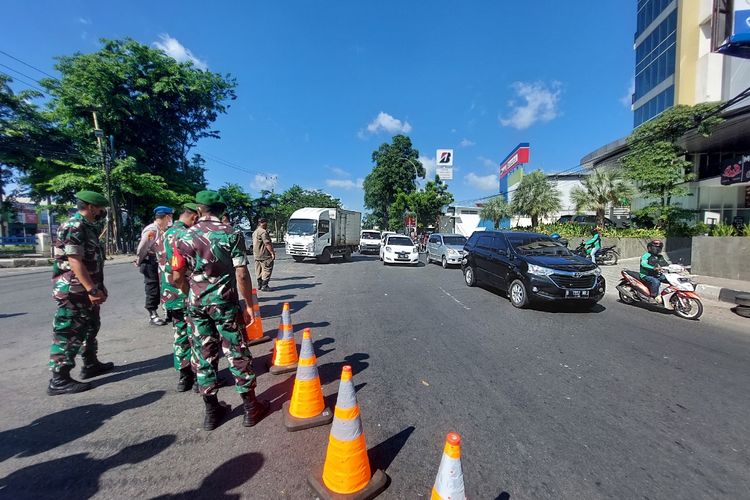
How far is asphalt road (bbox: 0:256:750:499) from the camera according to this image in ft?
7.44

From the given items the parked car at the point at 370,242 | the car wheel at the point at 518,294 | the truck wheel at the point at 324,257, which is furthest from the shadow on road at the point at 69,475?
the parked car at the point at 370,242

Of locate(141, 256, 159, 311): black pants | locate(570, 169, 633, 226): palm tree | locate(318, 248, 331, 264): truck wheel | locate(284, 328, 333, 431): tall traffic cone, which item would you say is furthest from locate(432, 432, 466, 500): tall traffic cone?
locate(570, 169, 633, 226): palm tree

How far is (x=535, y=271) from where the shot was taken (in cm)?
718

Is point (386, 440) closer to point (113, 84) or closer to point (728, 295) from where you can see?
point (728, 295)

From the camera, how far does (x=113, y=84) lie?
2233cm

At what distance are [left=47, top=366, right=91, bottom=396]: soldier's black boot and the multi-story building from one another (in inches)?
939

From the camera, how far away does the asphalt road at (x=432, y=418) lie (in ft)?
7.44

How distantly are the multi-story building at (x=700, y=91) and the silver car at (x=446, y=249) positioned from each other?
39.0ft

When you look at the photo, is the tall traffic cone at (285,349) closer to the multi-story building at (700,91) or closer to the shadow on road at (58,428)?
the shadow on road at (58,428)

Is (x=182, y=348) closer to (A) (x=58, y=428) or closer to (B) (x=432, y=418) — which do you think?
(A) (x=58, y=428)

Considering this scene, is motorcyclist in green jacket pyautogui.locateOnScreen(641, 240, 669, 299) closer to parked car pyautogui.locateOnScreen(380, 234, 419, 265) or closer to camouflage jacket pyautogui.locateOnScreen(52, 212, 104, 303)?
camouflage jacket pyautogui.locateOnScreen(52, 212, 104, 303)

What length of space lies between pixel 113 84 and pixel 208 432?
27.9 meters

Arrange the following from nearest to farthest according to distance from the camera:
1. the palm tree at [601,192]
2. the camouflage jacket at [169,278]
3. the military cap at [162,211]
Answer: the camouflage jacket at [169,278], the military cap at [162,211], the palm tree at [601,192]

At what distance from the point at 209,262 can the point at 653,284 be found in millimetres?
8809
